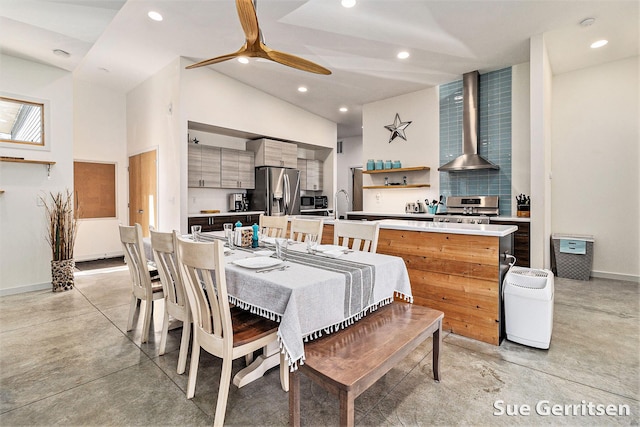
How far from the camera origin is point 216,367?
214 centimetres

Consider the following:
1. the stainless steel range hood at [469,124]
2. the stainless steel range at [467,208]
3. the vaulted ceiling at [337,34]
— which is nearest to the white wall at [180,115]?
the vaulted ceiling at [337,34]

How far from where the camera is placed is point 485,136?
501 centimetres

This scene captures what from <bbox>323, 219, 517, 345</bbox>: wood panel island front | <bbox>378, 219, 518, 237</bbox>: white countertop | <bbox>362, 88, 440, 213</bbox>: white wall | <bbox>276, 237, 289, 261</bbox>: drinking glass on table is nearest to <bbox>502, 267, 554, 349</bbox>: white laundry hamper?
<bbox>323, 219, 517, 345</bbox>: wood panel island front

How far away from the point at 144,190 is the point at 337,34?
4.31 metres

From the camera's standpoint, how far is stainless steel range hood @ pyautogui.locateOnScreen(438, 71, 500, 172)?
4875mm

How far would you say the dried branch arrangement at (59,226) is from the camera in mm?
3957

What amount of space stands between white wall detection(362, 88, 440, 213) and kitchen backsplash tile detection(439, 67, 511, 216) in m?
0.16

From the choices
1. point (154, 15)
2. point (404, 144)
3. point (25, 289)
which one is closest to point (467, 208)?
point (404, 144)

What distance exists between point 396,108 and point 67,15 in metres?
4.93

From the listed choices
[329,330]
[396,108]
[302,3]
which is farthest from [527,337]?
[396,108]

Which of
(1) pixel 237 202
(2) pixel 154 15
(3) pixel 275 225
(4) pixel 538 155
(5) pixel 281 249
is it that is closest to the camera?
(5) pixel 281 249

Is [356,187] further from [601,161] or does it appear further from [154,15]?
[154,15]

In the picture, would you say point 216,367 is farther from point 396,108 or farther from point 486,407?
point 396,108

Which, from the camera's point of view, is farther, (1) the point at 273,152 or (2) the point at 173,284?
(1) the point at 273,152
